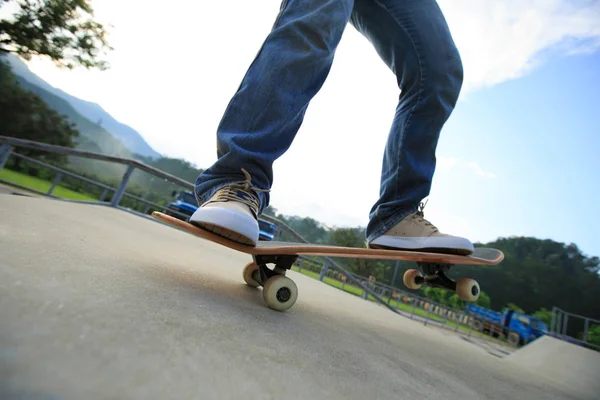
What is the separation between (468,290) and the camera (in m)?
1.00

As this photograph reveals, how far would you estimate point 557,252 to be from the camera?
31.9 meters

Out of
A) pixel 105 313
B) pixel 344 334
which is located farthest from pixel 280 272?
pixel 105 313

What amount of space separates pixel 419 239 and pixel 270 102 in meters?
0.59

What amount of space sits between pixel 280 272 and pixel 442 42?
0.95 m

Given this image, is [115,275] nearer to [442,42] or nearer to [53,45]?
[442,42]

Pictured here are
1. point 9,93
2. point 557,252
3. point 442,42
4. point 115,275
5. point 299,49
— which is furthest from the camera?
point 557,252

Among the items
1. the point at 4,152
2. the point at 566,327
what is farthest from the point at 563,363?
the point at 566,327

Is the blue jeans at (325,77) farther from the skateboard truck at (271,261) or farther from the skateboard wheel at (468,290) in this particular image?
the skateboard wheel at (468,290)

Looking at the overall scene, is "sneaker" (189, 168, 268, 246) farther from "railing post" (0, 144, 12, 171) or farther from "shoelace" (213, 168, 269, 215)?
"railing post" (0, 144, 12, 171)

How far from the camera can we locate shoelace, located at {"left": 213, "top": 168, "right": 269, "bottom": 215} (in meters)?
0.68

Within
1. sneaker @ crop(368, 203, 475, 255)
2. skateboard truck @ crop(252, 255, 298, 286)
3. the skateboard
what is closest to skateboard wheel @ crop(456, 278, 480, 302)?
the skateboard

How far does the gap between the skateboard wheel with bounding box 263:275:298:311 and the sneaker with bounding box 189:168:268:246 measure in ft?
0.35

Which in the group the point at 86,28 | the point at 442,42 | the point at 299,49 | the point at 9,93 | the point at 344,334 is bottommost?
the point at 344,334

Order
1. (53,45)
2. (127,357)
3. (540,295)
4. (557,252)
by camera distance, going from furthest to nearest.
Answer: (557,252)
(540,295)
(53,45)
(127,357)
